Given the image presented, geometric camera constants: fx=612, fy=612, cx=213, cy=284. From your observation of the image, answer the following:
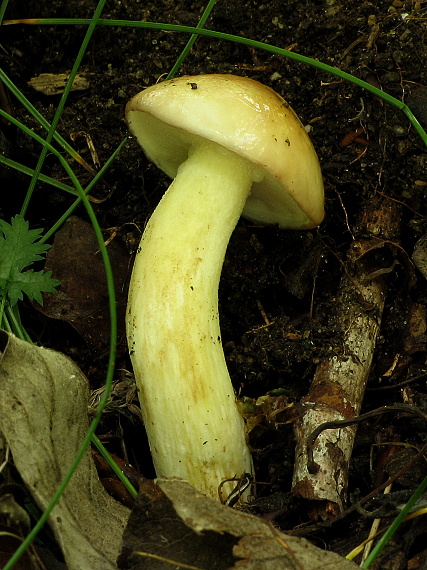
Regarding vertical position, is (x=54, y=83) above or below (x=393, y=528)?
above

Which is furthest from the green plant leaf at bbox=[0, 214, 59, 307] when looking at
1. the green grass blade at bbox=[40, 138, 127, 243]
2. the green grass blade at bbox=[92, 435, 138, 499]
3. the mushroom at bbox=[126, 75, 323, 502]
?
the green grass blade at bbox=[92, 435, 138, 499]

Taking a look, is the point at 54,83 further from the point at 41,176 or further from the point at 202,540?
the point at 202,540

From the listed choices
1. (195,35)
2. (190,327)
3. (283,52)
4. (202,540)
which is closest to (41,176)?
(195,35)

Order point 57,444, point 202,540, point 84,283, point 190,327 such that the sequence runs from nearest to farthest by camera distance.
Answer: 1. point 202,540
2. point 57,444
3. point 190,327
4. point 84,283

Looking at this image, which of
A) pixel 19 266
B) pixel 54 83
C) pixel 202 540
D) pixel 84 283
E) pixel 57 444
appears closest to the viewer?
pixel 202 540

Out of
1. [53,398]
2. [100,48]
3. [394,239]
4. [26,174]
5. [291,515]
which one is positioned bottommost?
[291,515]

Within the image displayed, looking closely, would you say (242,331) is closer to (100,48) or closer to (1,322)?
(1,322)

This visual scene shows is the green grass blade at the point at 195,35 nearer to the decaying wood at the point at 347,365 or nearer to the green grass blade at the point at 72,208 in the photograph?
the green grass blade at the point at 72,208

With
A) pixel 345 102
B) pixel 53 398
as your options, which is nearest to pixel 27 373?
pixel 53 398
